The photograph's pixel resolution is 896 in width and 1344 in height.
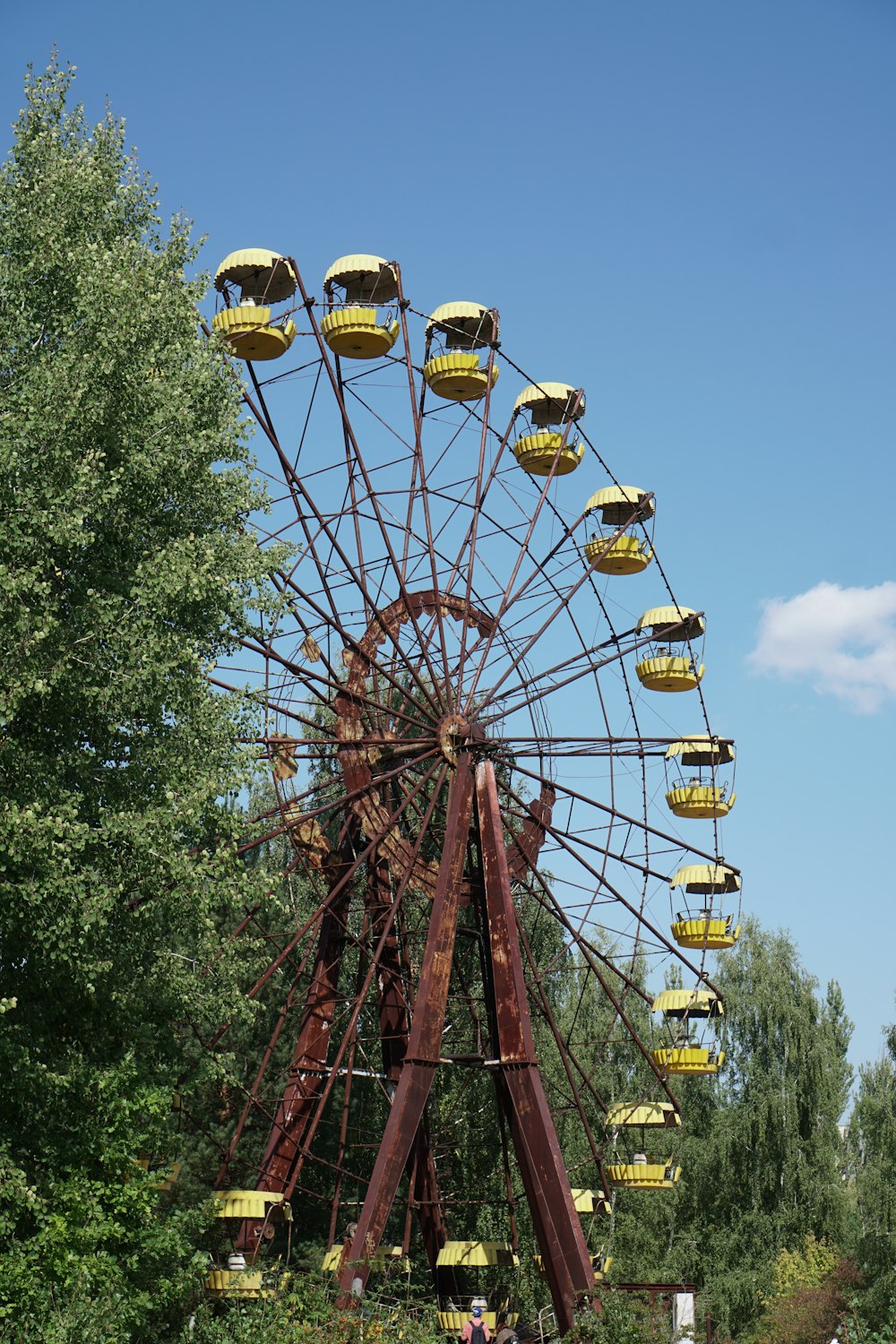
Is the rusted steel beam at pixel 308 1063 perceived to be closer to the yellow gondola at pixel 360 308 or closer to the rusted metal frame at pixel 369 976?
the rusted metal frame at pixel 369 976

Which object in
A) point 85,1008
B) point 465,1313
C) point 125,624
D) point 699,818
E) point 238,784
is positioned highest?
point 699,818

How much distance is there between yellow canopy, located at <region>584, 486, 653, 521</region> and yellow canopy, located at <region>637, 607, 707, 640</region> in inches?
75.8

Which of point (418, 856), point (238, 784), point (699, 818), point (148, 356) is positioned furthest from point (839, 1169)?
point (148, 356)

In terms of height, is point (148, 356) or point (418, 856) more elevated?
point (148, 356)

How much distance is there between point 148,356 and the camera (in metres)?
15.7

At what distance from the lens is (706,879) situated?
26.2 m

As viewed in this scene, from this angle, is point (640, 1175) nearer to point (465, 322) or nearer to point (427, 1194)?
point (427, 1194)

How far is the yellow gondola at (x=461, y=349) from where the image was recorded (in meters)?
24.1

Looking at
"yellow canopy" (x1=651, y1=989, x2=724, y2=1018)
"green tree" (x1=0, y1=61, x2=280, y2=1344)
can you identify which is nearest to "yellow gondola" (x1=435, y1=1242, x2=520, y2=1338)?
"green tree" (x1=0, y1=61, x2=280, y2=1344)

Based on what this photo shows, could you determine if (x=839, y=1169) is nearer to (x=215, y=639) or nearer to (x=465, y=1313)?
(x=465, y=1313)

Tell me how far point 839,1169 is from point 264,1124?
53.0 ft

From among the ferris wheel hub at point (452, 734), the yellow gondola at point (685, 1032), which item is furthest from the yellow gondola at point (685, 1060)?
the ferris wheel hub at point (452, 734)

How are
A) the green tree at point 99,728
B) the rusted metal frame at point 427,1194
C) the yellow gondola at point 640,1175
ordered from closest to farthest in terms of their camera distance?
the green tree at point 99,728
the rusted metal frame at point 427,1194
the yellow gondola at point 640,1175

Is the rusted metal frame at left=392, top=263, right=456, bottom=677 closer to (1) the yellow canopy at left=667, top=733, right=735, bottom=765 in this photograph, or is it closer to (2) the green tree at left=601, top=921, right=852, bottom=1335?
(1) the yellow canopy at left=667, top=733, right=735, bottom=765
